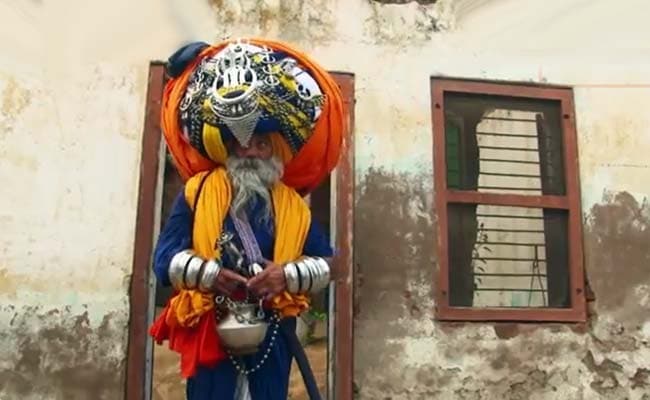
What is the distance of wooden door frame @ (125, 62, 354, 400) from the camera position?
3361 millimetres

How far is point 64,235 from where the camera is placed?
340 cm

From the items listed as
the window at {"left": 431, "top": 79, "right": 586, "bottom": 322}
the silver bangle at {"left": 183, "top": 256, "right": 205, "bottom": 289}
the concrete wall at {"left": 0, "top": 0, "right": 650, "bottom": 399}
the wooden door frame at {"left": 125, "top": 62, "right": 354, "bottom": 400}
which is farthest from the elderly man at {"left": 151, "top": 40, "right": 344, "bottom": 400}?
the window at {"left": 431, "top": 79, "right": 586, "bottom": 322}

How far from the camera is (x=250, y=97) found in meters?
2.53

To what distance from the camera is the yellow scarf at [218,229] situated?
2498 mm

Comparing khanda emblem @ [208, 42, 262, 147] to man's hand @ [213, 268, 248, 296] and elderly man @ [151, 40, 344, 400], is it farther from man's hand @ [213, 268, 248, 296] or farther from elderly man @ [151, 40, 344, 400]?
man's hand @ [213, 268, 248, 296]

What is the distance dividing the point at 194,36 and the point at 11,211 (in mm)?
1034

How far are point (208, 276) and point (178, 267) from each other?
0.09m

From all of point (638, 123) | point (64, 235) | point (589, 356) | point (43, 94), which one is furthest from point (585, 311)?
point (43, 94)

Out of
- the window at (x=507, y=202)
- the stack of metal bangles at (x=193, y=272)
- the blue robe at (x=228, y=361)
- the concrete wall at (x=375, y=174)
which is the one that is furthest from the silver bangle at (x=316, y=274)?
the window at (x=507, y=202)

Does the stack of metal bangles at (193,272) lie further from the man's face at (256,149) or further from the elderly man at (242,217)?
the man's face at (256,149)

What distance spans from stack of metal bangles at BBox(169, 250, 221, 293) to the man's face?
1.16ft

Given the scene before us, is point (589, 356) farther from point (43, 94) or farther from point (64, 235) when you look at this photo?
point (43, 94)

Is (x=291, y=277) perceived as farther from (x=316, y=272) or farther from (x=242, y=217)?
(x=242, y=217)

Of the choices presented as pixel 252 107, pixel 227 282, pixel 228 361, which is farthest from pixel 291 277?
pixel 252 107
